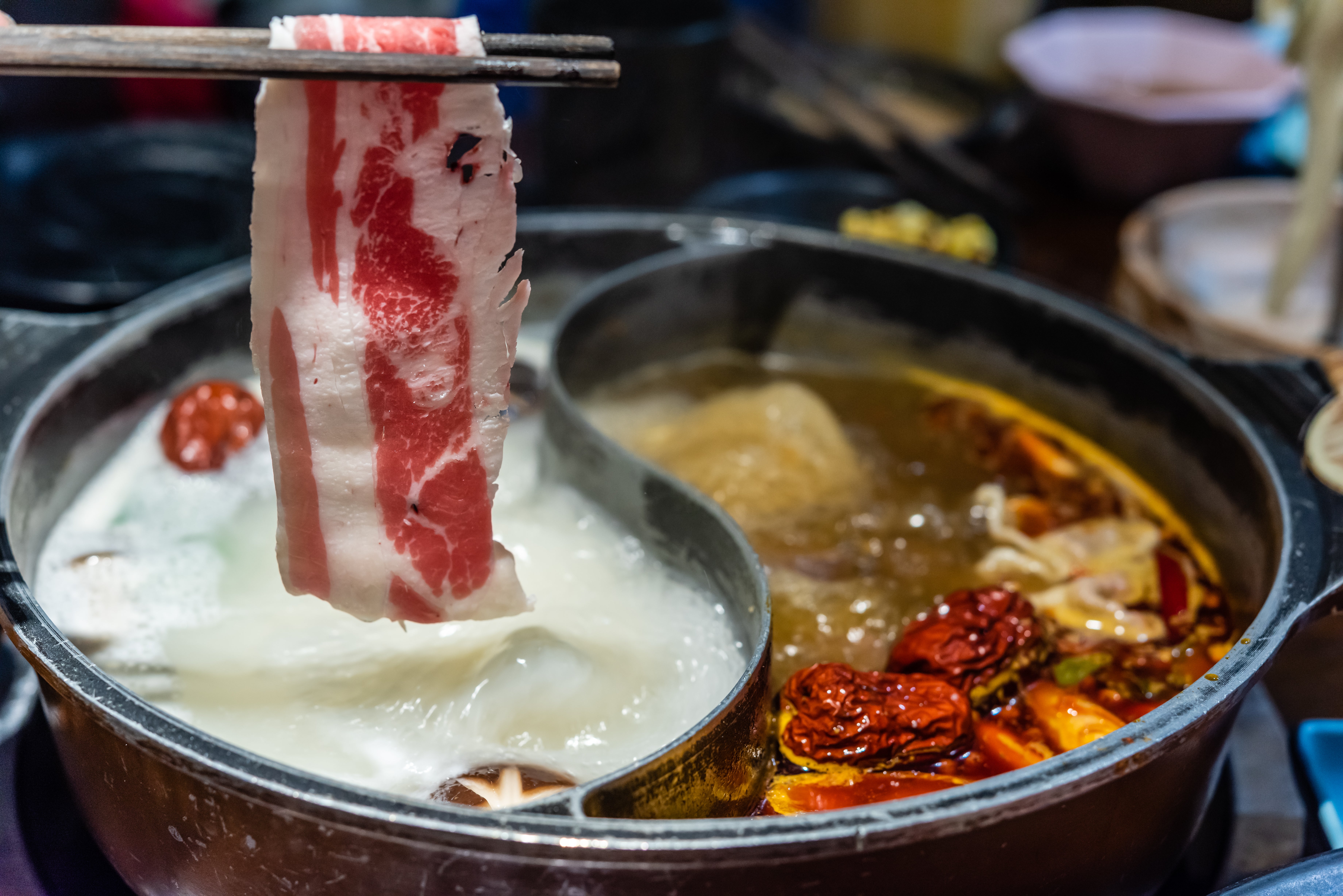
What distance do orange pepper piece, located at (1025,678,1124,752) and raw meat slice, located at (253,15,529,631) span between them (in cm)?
93

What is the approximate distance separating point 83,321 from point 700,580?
4.51 ft

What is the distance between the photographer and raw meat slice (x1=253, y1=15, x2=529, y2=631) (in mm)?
1341

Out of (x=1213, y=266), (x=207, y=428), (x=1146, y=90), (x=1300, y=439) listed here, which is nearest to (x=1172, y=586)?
(x=1300, y=439)

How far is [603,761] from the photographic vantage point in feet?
5.07

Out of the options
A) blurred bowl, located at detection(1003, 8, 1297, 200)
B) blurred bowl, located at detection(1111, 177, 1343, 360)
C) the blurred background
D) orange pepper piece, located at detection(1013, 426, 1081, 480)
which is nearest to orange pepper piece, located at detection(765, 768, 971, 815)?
orange pepper piece, located at detection(1013, 426, 1081, 480)

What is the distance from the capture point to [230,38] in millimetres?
1281

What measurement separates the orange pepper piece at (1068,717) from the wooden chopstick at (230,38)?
1.28 meters

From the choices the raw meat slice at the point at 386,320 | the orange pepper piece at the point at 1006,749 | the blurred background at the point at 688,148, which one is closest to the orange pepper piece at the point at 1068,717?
the orange pepper piece at the point at 1006,749

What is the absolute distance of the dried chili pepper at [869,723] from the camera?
1.56 metres

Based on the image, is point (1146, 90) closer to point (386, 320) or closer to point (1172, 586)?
point (1172, 586)

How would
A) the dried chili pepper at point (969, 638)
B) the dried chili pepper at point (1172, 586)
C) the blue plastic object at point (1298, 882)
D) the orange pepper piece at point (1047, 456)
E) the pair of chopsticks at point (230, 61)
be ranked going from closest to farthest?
the pair of chopsticks at point (230, 61)
the blue plastic object at point (1298, 882)
the dried chili pepper at point (969, 638)
the dried chili pepper at point (1172, 586)
the orange pepper piece at point (1047, 456)

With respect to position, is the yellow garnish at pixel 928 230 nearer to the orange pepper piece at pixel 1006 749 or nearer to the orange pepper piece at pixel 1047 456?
the orange pepper piece at pixel 1047 456

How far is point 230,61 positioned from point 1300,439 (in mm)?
1947

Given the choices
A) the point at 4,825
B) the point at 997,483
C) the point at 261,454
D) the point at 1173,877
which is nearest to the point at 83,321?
the point at 261,454
